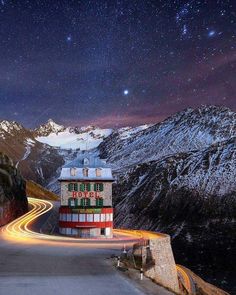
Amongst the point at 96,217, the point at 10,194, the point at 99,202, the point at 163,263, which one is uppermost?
the point at 10,194

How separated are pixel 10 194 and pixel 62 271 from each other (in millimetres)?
70040

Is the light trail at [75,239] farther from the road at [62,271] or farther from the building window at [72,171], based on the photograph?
the building window at [72,171]

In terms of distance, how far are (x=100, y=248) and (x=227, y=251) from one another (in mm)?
105601

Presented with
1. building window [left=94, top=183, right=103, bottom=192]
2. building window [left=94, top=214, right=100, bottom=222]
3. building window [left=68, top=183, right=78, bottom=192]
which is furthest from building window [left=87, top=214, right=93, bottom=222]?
building window [left=68, top=183, right=78, bottom=192]

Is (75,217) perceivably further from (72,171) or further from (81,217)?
(72,171)

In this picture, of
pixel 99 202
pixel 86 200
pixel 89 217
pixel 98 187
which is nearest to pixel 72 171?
pixel 98 187

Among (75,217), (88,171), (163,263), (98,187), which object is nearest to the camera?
(163,263)

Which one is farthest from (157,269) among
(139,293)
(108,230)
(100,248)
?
(108,230)

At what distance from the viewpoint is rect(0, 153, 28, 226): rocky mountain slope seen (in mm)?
95412

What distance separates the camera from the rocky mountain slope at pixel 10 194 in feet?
313

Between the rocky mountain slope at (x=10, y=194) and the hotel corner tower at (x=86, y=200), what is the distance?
17.3 m

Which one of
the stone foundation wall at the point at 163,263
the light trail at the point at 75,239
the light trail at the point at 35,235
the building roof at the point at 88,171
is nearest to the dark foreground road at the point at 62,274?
the stone foundation wall at the point at 163,263

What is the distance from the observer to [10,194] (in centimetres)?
10469

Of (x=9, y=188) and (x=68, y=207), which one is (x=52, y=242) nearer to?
(x=68, y=207)
